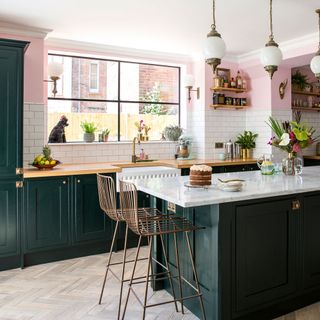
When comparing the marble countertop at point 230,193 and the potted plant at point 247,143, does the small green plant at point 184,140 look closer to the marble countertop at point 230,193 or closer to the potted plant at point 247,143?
the potted plant at point 247,143

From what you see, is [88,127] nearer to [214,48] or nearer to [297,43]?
[214,48]

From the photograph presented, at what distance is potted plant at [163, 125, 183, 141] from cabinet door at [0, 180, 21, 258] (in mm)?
2634

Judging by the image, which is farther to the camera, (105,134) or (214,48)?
(105,134)

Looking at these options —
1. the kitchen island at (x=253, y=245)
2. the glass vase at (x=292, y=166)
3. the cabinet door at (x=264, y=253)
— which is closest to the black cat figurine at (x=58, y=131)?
the kitchen island at (x=253, y=245)

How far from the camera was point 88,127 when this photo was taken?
16.5 feet

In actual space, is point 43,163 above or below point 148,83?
below

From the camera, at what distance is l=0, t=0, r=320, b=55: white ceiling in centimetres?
352

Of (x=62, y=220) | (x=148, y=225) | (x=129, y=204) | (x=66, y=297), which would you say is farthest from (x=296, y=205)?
(x=62, y=220)

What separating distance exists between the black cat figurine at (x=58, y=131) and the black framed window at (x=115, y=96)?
3.9 inches

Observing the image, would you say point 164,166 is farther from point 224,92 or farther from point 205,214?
point 205,214

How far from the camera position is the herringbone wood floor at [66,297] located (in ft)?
8.82

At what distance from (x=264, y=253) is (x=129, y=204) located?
40.9 inches

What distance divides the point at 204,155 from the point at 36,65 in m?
2.78

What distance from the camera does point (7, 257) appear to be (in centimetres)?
361
